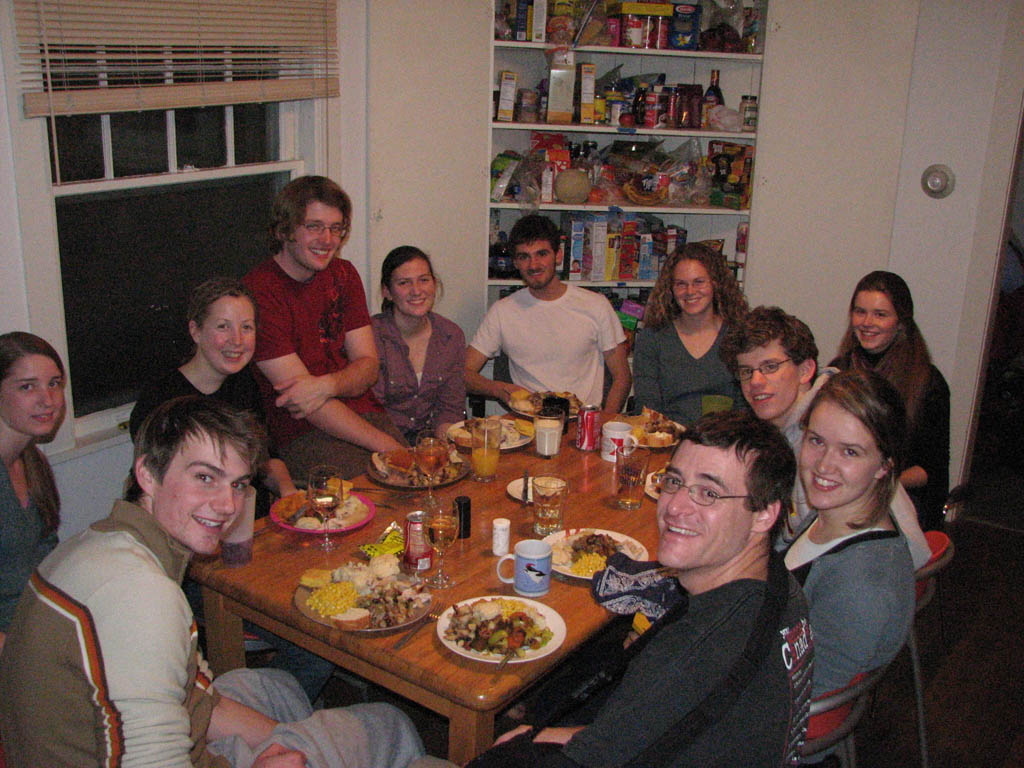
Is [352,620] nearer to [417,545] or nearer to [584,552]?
[417,545]

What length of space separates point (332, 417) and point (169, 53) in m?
1.23

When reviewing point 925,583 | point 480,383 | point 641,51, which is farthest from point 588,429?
point 641,51

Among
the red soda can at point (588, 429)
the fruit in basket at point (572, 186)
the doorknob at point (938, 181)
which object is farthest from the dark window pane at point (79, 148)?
the doorknob at point (938, 181)

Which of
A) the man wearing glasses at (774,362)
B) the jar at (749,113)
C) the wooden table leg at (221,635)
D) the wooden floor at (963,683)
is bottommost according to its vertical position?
the wooden floor at (963,683)

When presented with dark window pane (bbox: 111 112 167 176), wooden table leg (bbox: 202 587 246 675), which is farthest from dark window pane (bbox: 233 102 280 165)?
wooden table leg (bbox: 202 587 246 675)

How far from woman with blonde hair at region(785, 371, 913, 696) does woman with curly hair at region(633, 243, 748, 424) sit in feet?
4.23

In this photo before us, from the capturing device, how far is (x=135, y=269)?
297cm

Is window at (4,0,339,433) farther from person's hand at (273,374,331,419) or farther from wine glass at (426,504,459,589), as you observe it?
wine glass at (426,504,459,589)

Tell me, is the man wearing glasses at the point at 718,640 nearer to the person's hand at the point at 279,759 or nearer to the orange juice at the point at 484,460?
the person's hand at the point at 279,759

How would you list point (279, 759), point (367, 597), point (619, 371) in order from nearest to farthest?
point (279, 759) → point (367, 597) → point (619, 371)

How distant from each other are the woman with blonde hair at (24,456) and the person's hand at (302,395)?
2.49 ft

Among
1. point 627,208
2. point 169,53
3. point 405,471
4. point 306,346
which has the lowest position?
point 405,471

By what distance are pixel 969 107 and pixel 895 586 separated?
10.3 ft

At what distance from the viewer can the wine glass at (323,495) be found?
7.30 ft
